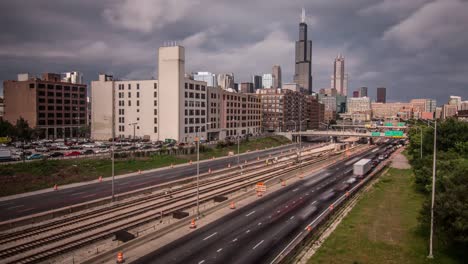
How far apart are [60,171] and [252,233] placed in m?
43.3

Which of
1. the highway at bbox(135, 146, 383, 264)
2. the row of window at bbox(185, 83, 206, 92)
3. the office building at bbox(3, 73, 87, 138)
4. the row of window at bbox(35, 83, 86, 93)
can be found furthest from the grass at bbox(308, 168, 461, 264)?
the row of window at bbox(35, 83, 86, 93)

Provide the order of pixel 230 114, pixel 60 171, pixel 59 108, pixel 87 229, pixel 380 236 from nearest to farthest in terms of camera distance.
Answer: pixel 380 236, pixel 87 229, pixel 60 171, pixel 59 108, pixel 230 114

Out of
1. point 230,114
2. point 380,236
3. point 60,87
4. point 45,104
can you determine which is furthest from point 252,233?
point 60,87

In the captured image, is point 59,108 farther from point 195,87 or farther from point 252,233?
point 252,233

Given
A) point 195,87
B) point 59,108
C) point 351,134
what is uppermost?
point 195,87

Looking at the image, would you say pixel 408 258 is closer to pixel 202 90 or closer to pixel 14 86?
pixel 202 90

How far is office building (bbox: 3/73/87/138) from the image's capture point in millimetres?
121438

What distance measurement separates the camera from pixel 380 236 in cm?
3212

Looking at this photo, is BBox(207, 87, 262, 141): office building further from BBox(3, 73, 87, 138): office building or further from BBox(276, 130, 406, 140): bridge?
BBox(3, 73, 87, 138): office building

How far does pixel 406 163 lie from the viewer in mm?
90375

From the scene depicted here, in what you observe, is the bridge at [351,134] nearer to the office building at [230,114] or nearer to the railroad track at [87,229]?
the office building at [230,114]

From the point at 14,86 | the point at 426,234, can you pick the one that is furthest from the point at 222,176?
the point at 14,86

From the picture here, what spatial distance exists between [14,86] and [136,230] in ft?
396

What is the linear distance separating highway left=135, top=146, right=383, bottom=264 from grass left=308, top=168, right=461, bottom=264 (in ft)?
13.4
